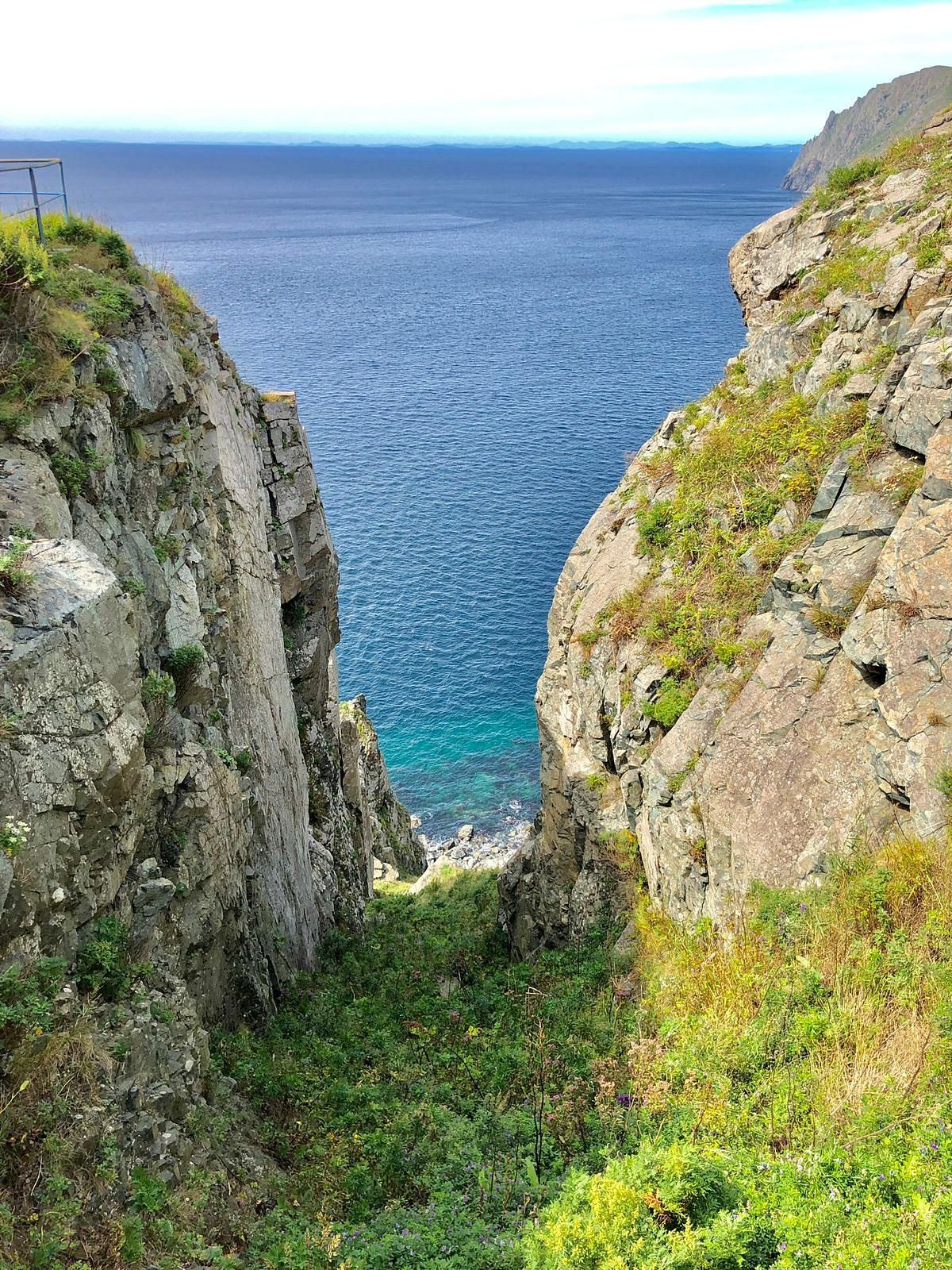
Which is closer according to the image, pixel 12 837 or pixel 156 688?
pixel 12 837

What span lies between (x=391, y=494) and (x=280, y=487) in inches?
1586

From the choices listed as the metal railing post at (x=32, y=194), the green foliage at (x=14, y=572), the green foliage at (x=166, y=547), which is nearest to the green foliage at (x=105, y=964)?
the green foliage at (x=14, y=572)

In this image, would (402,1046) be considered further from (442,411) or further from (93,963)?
(442,411)

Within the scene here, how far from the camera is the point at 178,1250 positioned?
9211mm

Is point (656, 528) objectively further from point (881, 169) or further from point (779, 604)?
point (881, 169)

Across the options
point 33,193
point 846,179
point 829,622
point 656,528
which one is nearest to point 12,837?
point 33,193

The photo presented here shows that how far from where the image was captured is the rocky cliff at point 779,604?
13242 millimetres

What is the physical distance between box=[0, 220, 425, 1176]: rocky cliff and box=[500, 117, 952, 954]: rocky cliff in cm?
777

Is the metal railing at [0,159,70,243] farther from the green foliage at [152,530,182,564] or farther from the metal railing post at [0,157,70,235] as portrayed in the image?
the green foliage at [152,530,182,564]

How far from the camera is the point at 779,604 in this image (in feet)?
51.8

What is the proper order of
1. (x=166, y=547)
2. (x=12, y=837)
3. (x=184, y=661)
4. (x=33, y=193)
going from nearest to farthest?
(x=12, y=837) → (x=33, y=193) → (x=184, y=661) → (x=166, y=547)

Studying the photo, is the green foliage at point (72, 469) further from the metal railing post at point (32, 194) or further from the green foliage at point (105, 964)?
the green foliage at point (105, 964)

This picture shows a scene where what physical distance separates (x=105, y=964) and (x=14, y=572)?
16.7 feet

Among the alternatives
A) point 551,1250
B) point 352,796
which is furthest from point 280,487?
point 551,1250
